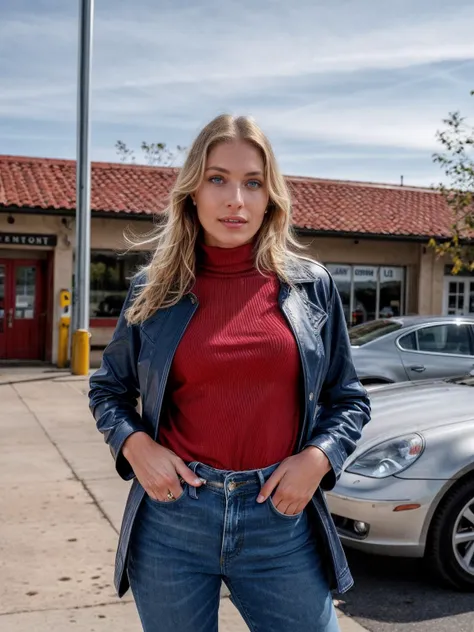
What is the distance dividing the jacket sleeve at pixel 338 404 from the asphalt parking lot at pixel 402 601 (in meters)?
2.33

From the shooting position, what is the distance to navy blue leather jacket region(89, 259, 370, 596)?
1.99 metres

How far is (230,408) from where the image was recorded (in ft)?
6.28

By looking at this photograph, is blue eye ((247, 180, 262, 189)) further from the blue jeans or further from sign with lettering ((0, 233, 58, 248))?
sign with lettering ((0, 233, 58, 248))

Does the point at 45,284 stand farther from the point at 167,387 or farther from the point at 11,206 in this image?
the point at 167,387

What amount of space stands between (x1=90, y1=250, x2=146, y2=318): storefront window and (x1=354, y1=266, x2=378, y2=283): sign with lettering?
558 cm

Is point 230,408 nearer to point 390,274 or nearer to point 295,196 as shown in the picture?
point 390,274

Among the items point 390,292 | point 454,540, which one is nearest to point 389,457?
point 454,540

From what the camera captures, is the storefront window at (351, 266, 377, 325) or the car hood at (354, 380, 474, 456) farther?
the storefront window at (351, 266, 377, 325)

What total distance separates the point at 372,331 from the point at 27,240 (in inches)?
388

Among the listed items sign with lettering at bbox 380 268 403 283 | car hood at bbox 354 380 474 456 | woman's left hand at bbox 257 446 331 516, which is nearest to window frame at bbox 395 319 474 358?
car hood at bbox 354 380 474 456

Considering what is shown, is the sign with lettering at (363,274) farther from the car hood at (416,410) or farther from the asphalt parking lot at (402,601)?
the asphalt parking lot at (402,601)

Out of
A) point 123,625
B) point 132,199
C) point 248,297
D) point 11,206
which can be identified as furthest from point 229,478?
point 132,199

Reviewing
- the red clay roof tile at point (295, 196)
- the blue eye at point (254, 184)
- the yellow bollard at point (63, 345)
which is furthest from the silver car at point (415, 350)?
the red clay roof tile at point (295, 196)

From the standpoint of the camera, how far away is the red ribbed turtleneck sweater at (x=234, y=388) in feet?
6.30
